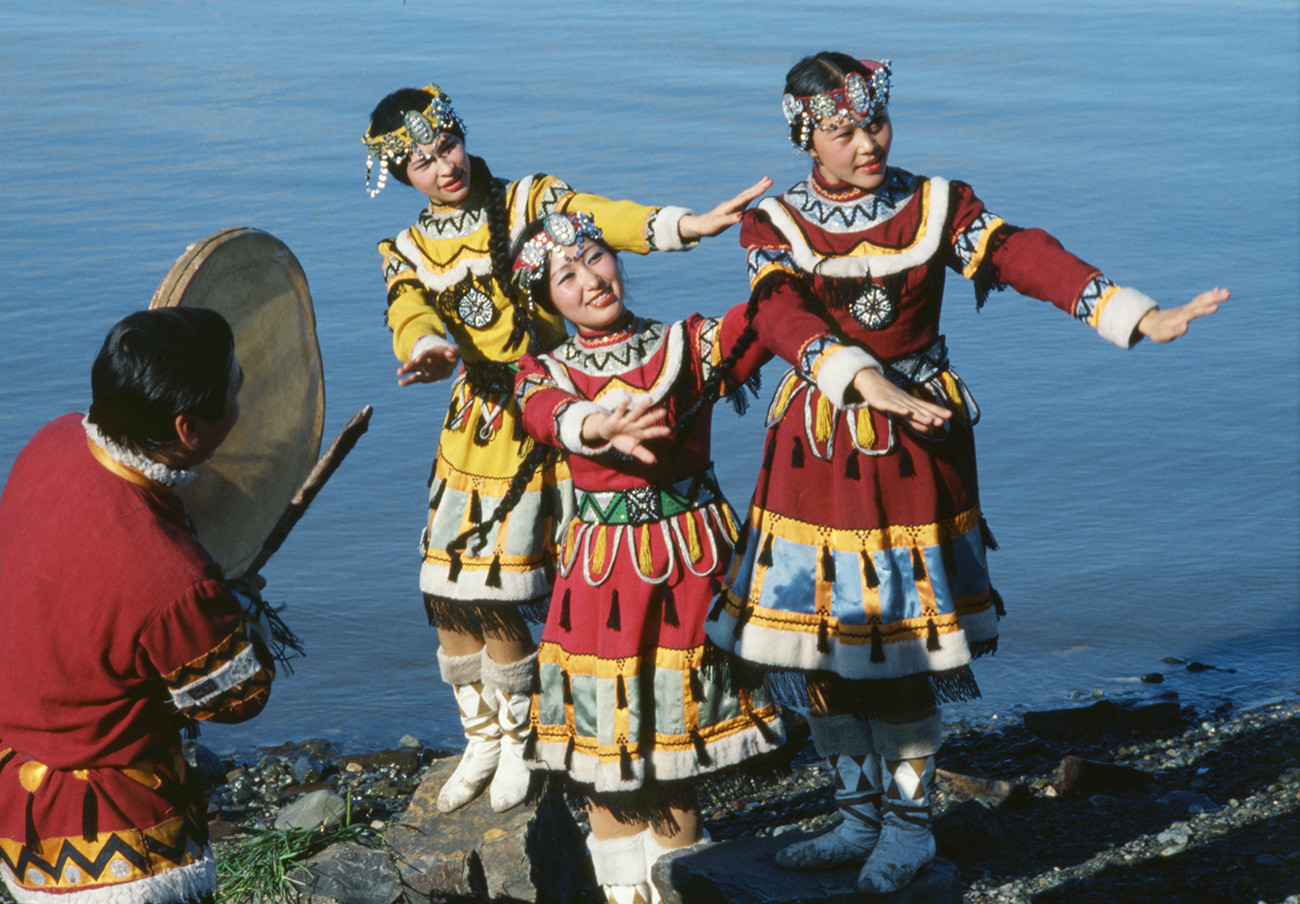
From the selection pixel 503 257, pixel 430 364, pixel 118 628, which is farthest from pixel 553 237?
pixel 118 628

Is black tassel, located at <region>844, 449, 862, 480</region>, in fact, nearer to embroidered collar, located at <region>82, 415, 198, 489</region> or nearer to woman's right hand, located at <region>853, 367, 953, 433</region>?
woman's right hand, located at <region>853, 367, 953, 433</region>

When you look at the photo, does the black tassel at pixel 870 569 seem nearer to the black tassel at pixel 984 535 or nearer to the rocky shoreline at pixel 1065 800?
the black tassel at pixel 984 535

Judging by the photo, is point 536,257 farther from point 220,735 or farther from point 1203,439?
point 1203,439

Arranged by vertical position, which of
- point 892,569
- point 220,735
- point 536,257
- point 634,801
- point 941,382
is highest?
point 536,257

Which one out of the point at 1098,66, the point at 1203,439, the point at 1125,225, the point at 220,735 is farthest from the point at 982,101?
the point at 220,735

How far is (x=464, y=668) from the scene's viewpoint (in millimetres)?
4297

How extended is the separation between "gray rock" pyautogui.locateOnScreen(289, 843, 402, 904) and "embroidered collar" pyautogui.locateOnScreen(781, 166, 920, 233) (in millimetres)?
2091

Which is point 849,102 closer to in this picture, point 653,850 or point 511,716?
point 653,850

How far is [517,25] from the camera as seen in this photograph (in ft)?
72.1

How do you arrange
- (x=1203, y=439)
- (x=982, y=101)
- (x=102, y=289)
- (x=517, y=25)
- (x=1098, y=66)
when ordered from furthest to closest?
(x=517, y=25) < (x=1098, y=66) < (x=982, y=101) < (x=102, y=289) < (x=1203, y=439)

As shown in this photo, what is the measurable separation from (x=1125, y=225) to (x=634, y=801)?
8512 mm

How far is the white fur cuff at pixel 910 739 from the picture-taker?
11.0 feet

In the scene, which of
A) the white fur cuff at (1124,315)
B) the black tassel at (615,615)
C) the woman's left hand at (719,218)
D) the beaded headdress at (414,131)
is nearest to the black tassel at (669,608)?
the black tassel at (615,615)

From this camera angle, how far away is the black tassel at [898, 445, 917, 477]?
10.6ft
